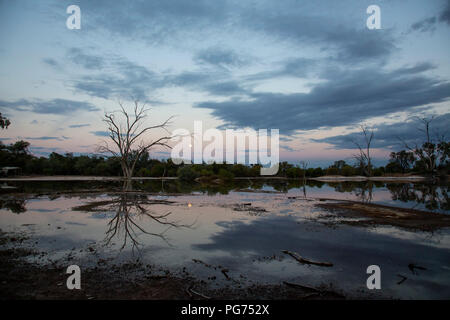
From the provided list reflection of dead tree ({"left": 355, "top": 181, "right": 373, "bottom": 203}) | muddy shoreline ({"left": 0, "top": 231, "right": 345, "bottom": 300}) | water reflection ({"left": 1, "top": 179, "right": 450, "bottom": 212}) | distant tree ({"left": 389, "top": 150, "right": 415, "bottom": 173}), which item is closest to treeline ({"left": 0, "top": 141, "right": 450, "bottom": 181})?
distant tree ({"left": 389, "top": 150, "right": 415, "bottom": 173})

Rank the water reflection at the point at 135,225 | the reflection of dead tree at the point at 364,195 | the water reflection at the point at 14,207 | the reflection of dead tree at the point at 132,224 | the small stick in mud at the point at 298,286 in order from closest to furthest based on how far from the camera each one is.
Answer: the small stick in mud at the point at 298,286 < the water reflection at the point at 135,225 < the reflection of dead tree at the point at 132,224 < the water reflection at the point at 14,207 < the reflection of dead tree at the point at 364,195

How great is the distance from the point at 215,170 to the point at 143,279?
7412 cm

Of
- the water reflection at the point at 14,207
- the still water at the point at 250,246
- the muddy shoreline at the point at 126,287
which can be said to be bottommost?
the still water at the point at 250,246

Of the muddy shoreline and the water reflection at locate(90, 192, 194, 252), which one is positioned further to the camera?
the water reflection at locate(90, 192, 194, 252)

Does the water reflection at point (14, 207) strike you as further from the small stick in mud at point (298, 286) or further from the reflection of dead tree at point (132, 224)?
the small stick in mud at point (298, 286)

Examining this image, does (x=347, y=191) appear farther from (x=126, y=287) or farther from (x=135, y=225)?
(x=126, y=287)

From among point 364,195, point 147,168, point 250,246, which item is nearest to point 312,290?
point 250,246

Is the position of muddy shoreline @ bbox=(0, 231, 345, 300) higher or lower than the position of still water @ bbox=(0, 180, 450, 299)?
higher

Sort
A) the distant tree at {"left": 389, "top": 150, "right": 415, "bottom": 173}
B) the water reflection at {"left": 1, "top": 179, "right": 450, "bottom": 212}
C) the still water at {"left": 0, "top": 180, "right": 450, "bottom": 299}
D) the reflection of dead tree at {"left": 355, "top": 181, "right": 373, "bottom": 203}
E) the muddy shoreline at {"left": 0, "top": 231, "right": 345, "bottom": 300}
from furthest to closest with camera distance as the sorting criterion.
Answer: the distant tree at {"left": 389, "top": 150, "right": 415, "bottom": 173} < the reflection of dead tree at {"left": 355, "top": 181, "right": 373, "bottom": 203} < the water reflection at {"left": 1, "top": 179, "right": 450, "bottom": 212} < the still water at {"left": 0, "top": 180, "right": 450, "bottom": 299} < the muddy shoreline at {"left": 0, "top": 231, "right": 345, "bottom": 300}

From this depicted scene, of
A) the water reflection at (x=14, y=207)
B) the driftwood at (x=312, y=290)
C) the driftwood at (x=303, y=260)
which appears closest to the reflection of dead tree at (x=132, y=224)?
the driftwood at (x=303, y=260)

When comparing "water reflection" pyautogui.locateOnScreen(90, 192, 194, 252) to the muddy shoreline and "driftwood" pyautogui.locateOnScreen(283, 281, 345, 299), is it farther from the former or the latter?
"driftwood" pyautogui.locateOnScreen(283, 281, 345, 299)
